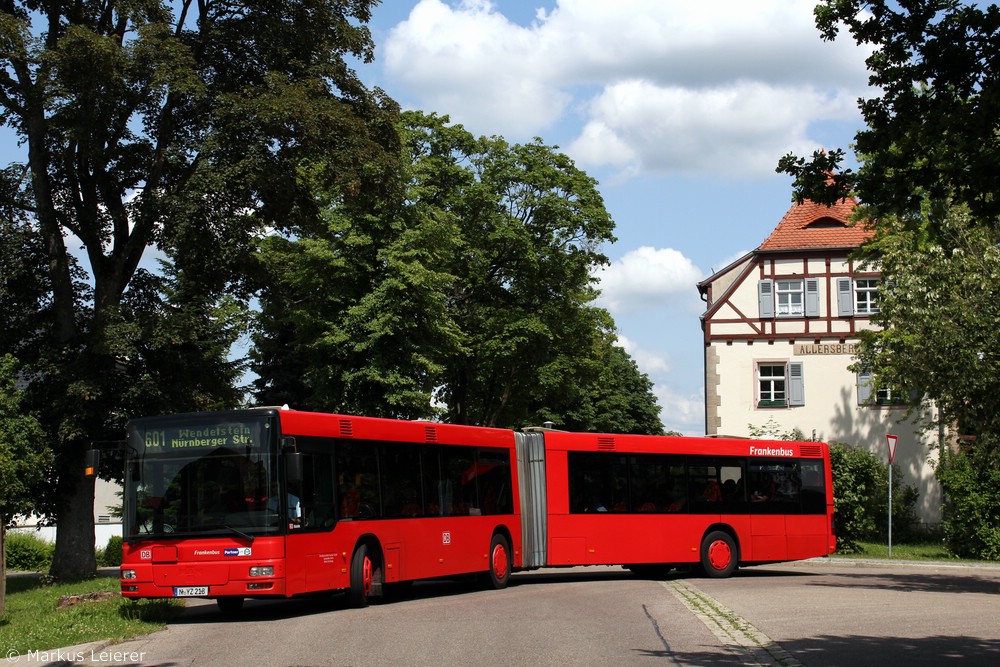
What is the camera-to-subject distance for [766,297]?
46656mm

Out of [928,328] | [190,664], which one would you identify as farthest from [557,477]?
[190,664]

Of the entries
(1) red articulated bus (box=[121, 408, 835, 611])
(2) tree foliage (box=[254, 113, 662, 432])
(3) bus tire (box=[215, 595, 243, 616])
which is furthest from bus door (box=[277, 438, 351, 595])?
(2) tree foliage (box=[254, 113, 662, 432])

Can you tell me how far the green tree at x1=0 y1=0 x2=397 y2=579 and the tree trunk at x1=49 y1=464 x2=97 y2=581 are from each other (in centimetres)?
3

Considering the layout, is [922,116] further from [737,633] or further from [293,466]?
[293,466]

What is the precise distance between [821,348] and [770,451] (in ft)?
74.1

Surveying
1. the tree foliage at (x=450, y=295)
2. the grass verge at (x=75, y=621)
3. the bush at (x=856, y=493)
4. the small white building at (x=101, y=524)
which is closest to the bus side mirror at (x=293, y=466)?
the grass verge at (x=75, y=621)

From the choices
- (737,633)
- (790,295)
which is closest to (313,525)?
(737,633)

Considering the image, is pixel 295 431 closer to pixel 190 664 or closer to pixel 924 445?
pixel 190 664

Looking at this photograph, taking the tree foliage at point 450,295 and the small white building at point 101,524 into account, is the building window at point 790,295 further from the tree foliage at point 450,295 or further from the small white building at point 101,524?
the small white building at point 101,524

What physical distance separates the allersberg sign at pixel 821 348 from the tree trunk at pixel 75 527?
1128 inches

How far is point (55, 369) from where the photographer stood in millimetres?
25078

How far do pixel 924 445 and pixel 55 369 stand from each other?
1272 inches

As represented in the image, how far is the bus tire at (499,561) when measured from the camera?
21406 millimetres

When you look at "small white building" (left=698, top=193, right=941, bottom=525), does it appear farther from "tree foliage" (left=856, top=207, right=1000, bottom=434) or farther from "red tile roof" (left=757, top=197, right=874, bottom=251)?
"tree foliage" (left=856, top=207, right=1000, bottom=434)
